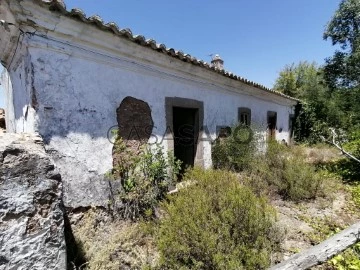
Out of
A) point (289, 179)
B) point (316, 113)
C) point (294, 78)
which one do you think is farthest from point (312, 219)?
point (294, 78)

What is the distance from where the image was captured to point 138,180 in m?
4.32

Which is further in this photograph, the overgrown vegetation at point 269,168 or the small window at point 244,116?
the small window at point 244,116

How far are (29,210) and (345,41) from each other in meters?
10.2

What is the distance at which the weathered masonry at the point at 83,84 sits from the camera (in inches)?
130

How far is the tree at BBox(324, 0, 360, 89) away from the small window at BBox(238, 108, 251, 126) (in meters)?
3.50

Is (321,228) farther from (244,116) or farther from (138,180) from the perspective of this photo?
(244,116)

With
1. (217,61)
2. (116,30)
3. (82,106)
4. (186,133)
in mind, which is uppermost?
(217,61)


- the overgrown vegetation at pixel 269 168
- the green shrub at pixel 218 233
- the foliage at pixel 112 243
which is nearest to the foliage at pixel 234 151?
the overgrown vegetation at pixel 269 168

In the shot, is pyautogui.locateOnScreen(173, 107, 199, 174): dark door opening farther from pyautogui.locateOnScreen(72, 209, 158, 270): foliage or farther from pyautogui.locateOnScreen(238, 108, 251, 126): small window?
pyautogui.locateOnScreen(72, 209, 158, 270): foliage

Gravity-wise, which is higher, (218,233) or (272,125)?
(272,125)

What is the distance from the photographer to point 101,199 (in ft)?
13.0

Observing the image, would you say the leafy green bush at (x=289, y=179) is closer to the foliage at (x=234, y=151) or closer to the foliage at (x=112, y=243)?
the foliage at (x=234, y=151)

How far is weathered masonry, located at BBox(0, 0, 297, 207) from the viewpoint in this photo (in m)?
3.31

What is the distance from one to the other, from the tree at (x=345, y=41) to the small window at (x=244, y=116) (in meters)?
3.50
